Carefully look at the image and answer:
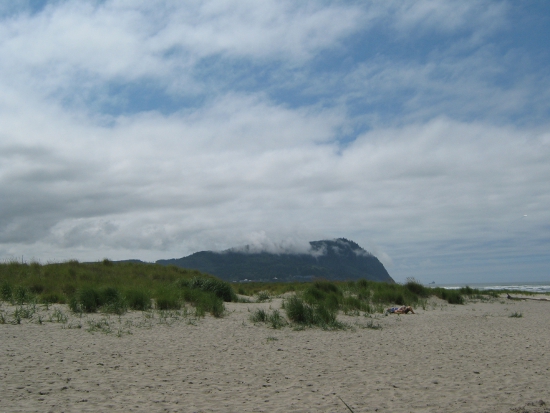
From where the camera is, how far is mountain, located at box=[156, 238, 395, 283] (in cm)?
12031

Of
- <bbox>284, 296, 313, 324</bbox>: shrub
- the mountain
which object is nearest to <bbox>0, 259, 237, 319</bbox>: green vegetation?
<bbox>284, 296, 313, 324</bbox>: shrub

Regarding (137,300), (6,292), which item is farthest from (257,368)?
(6,292)

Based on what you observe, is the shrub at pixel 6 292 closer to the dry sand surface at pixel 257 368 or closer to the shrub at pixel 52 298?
the shrub at pixel 52 298

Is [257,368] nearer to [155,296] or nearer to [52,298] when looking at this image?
[155,296]

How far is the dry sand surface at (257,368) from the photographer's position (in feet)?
18.9

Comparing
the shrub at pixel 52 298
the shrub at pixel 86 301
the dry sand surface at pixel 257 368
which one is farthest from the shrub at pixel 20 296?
the shrub at pixel 86 301

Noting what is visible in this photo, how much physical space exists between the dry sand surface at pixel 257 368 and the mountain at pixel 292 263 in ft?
292

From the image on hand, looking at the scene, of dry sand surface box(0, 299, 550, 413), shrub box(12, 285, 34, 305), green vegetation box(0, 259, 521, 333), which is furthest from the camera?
shrub box(12, 285, 34, 305)

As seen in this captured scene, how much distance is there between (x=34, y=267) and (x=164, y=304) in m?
12.3

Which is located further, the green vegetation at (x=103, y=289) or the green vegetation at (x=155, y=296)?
the green vegetation at (x=103, y=289)

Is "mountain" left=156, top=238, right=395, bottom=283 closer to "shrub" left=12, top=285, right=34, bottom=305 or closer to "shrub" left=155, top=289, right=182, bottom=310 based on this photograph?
"shrub" left=155, top=289, right=182, bottom=310

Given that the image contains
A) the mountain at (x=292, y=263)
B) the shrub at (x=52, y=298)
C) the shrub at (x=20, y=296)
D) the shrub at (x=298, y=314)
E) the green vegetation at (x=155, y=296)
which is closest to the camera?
the green vegetation at (x=155, y=296)

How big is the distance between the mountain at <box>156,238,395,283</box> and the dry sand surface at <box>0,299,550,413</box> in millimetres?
89084

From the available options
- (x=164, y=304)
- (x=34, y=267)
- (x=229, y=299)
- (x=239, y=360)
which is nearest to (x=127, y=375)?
(x=239, y=360)
